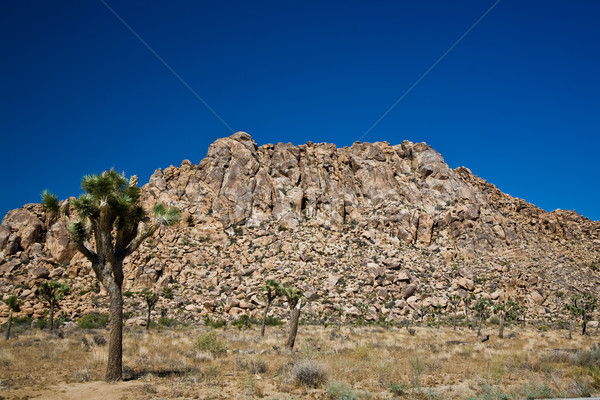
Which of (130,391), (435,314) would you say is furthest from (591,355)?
(435,314)

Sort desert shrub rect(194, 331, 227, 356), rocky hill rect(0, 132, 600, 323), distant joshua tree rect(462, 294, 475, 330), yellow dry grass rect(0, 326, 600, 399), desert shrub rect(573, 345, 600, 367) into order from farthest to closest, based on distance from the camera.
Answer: rocky hill rect(0, 132, 600, 323)
distant joshua tree rect(462, 294, 475, 330)
desert shrub rect(194, 331, 227, 356)
desert shrub rect(573, 345, 600, 367)
yellow dry grass rect(0, 326, 600, 399)

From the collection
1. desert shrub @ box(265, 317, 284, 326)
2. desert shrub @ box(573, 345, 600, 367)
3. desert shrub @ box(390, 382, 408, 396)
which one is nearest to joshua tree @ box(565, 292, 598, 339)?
desert shrub @ box(573, 345, 600, 367)

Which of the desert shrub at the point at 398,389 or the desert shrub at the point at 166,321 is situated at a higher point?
the desert shrub at the point at 398,389

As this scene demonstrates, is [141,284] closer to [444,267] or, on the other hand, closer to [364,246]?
[364,246]

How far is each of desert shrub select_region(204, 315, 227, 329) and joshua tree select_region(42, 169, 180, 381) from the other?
85.5 feet

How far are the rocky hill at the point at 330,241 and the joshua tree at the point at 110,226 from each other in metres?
28.7

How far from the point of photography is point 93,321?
38.2 meters

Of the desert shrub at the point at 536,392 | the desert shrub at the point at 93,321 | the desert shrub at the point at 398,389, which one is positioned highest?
the desert shrub at the point at 536,392

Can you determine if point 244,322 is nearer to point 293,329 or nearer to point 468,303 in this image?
point 293,329

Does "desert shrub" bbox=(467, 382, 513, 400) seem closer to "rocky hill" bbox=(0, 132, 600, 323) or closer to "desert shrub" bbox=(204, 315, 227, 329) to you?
"desert shrub" bbox=(204, 315, 227, 329)

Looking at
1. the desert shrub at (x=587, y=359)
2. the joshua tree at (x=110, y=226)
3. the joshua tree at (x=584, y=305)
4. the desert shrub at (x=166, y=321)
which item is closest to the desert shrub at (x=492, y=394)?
the desert shrub at (x=587, y=359)

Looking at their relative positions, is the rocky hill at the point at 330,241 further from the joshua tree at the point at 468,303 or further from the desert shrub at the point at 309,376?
the desert shrub at the point at 309,376

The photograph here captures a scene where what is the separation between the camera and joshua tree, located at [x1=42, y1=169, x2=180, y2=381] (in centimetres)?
1262

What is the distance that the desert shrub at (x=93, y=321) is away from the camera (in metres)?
34.9
